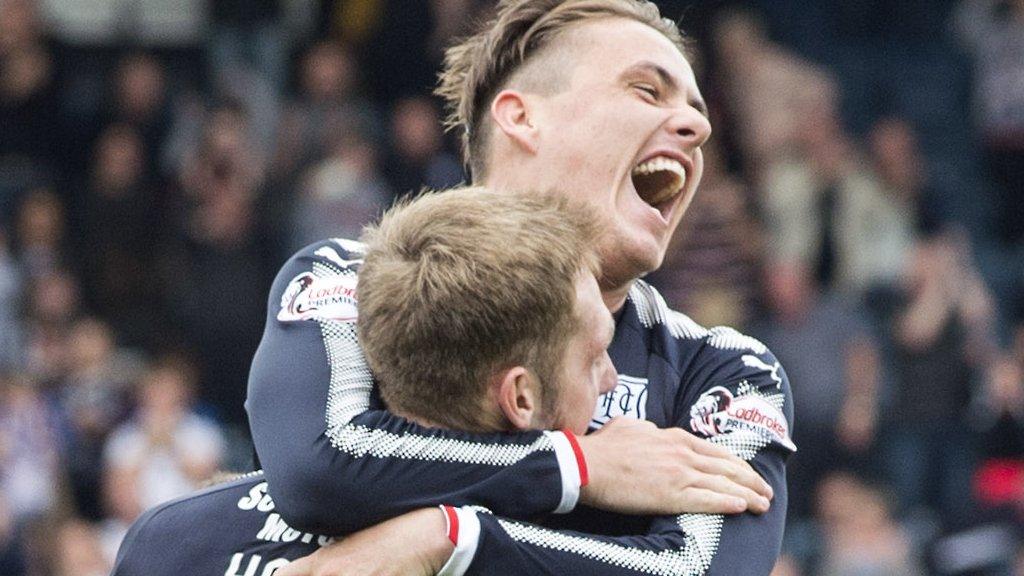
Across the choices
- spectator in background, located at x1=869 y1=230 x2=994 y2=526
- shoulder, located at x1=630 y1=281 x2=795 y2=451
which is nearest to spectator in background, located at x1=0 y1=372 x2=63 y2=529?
spectator in background, located at x1=869 y1=230 x2=994 y2=526

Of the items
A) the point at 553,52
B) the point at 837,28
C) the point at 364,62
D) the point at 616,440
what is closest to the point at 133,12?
the point at 364,62

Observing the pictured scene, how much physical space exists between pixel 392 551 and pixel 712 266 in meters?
7.12

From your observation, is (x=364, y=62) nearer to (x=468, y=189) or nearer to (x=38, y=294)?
(x=38, y=294)

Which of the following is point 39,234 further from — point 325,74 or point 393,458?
point 393,458

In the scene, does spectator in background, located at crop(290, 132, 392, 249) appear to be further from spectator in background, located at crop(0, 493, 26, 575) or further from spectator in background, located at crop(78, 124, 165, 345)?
spectator in background, located at crop(0, 493, 26, 575)

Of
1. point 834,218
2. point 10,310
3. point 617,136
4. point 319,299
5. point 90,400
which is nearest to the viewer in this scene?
point 319,299

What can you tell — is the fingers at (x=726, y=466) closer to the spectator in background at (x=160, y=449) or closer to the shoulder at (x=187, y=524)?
the shoulder at (x=187, y=524)

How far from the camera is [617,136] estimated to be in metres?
3.54

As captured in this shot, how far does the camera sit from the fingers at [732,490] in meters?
3.10

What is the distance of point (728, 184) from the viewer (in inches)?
402

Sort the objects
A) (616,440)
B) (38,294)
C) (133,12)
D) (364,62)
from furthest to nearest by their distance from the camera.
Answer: (133,12), (364,62), (38,294), (616,440)

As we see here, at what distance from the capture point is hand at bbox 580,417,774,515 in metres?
3.04

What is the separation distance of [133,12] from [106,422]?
11.8ft

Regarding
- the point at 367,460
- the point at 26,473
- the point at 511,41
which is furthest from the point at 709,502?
the point at 26,473
